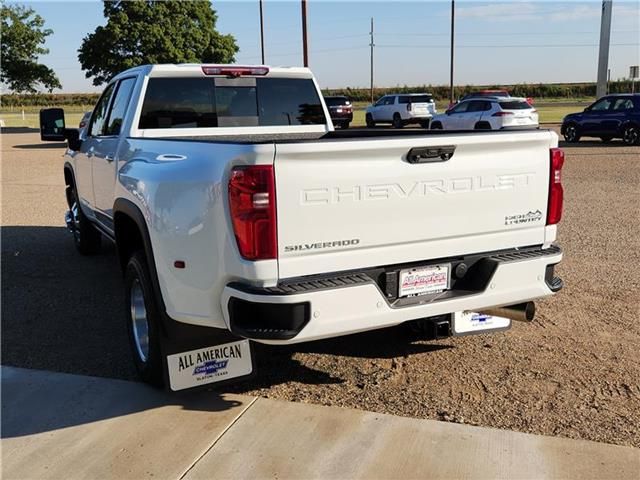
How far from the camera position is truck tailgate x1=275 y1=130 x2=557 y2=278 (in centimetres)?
314

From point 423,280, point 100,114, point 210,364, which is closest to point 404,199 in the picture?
point 423,280

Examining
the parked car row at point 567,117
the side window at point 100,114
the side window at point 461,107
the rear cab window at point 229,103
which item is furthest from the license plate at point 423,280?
the side window at point 461,107

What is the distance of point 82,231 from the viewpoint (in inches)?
289

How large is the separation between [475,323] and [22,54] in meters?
49.9

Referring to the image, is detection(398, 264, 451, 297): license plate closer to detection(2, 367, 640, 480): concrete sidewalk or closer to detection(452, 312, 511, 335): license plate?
detection(452, 312, 511, 335): license plate

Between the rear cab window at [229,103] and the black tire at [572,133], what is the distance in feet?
59.1

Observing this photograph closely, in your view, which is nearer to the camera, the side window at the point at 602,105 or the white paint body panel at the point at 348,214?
the white paint body panel at the point at 348,214

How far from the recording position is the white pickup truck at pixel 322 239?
3111 mm

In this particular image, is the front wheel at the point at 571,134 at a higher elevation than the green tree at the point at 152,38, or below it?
below

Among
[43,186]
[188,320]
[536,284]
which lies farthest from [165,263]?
[43,186]

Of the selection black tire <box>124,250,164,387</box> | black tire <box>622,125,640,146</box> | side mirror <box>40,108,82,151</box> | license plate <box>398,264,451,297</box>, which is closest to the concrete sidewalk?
black tire <box>124,250,164,387</box>

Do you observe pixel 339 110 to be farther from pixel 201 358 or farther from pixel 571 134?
pixel 201 358

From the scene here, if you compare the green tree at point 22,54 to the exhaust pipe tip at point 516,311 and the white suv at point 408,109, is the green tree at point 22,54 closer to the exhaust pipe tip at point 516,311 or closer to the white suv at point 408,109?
the white suv at point 408,109

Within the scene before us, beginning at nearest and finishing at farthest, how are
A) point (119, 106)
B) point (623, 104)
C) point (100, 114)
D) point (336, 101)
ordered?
point (119, 106) → point (100, 114) → point (623, 104) → point (336, 101)
